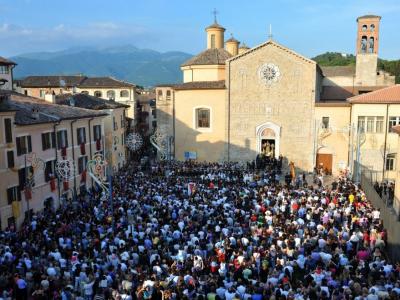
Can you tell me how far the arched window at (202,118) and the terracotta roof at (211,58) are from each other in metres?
6.86

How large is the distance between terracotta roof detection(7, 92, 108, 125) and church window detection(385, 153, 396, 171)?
2467 centimetres

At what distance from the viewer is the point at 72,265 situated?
598 inches

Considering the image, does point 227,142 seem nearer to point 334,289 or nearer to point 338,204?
point 338,204

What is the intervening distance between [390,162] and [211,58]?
22.1 meters

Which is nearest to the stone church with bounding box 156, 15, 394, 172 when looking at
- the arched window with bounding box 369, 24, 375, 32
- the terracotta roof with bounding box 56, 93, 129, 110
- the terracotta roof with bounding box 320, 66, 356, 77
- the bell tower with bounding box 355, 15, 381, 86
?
the bell tower with bounding box 355, 15, 381, 86

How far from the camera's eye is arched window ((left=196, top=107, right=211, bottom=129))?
1724 inches

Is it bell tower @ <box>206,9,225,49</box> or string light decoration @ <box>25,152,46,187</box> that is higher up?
bell tower @ <box>206,9,225,49</box>

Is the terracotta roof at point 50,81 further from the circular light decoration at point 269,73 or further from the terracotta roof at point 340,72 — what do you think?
the terracotta roof at point 340,72

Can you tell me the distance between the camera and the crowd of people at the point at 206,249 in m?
13.3

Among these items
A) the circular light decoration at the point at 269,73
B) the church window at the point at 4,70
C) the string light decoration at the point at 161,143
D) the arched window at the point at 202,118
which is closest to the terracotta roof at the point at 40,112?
the string light decoration at the point at 161,143

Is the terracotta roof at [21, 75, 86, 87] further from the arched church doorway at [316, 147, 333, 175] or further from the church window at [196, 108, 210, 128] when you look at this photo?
the arched church doorway at [316, 147, 333, 175]

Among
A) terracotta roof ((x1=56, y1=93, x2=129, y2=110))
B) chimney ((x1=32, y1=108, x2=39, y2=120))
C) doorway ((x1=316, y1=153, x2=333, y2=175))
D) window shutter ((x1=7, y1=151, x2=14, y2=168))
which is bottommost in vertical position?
doorway ((x1=316, y1=153, x2=333, y2=175))

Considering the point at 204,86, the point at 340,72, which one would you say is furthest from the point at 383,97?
the point at 340,72

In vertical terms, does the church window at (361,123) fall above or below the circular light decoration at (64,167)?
above
